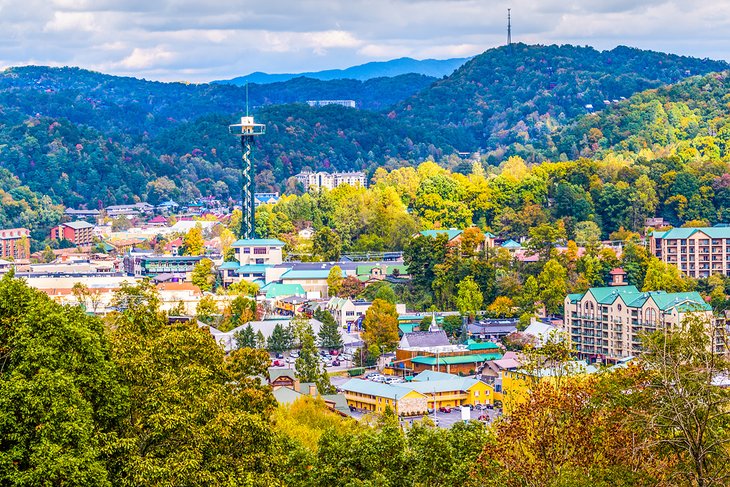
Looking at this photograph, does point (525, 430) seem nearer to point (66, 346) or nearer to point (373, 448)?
point (373, 448)

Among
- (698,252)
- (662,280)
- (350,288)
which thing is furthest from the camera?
(350,288)

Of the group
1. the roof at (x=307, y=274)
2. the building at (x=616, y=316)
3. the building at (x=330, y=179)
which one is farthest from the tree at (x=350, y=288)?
the building at (x=330, y=179)

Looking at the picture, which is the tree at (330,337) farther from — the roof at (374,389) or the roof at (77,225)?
the roof at (77,225)

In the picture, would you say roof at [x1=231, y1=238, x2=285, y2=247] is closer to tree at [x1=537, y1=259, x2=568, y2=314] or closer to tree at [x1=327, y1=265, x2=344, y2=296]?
tree at [x1=327, y1=265, x2=344, y2=296]

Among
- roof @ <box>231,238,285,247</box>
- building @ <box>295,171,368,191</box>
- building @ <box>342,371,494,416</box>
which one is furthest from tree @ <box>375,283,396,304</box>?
building @ <box>295,171,368,191</box>

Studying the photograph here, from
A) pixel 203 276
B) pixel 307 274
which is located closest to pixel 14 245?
pixel 203 276

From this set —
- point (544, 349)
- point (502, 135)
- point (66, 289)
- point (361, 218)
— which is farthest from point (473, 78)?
point (544, 349)

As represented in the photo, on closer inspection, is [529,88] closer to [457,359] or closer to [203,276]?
[203,276]
